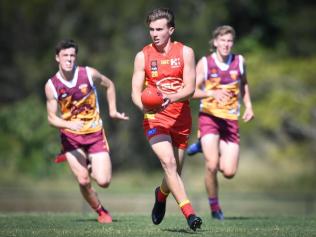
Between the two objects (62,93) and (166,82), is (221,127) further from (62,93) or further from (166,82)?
(166,82)

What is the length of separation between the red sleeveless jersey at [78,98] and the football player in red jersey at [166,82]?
1532 mm

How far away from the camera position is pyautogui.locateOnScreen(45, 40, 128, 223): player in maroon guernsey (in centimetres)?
1118

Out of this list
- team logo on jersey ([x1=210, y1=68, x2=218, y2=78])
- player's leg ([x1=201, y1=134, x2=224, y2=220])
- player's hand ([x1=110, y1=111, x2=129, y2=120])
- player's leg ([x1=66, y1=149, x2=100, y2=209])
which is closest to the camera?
player's hand ([x1=110, y1=111, x2=129, y2=120])

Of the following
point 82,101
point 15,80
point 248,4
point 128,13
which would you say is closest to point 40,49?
point 15,80

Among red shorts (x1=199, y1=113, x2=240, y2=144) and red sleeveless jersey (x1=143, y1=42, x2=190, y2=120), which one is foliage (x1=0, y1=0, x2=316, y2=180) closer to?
red shorts (x1=199, y1=113, x2=240, y2=144)

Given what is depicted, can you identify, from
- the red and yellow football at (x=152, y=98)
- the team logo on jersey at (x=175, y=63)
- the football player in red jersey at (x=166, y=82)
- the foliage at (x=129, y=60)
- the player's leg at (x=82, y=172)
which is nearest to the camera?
the red and yellow football at (x=152, y=98)

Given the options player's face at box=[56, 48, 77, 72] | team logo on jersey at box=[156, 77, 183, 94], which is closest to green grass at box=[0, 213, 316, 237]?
team logo on jersey at box=[156, 77, 183, 94]

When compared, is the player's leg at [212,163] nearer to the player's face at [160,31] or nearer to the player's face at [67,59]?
the player's face at [67,59]

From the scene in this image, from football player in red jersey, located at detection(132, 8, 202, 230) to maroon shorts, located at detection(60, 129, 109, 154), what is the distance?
1.59m

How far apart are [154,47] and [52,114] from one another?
1.80 m

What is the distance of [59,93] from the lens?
11188 mm

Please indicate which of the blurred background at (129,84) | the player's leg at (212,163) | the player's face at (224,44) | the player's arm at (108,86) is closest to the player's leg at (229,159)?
the player's leg at (212,163)

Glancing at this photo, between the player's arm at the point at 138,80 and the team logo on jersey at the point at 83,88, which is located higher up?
the player's arm at the point at 138,80

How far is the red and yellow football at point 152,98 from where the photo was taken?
9.06 metres
